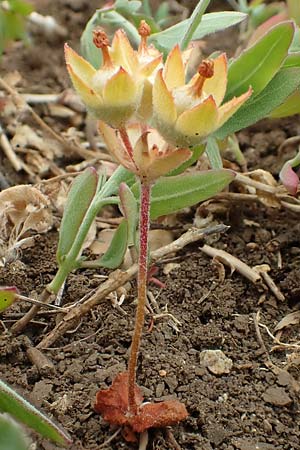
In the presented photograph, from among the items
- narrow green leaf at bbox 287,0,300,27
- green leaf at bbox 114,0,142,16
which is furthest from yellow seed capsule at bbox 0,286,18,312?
narrow green leaf at bbox 287,0,300,27

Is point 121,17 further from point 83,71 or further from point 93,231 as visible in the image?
point 83,71

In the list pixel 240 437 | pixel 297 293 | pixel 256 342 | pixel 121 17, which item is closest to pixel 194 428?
pixel 240 437

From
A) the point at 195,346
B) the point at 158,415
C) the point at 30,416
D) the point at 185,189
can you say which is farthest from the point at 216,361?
the point at 30,416

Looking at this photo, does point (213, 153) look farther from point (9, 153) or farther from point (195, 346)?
point (9, 153)

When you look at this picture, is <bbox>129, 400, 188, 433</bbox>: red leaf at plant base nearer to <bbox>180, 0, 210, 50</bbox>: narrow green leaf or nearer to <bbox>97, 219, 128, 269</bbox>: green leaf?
<bbox>97, 219, 128, 269</bbox>: green leaf

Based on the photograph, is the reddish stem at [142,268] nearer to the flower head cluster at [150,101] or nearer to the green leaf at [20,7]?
the flower head cluster at [150,101]

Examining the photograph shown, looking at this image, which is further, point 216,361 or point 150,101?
point 216,361
